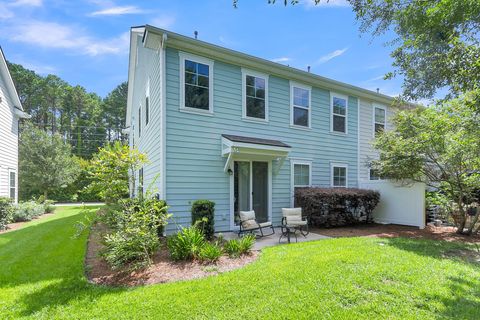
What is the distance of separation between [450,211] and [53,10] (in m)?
15.0

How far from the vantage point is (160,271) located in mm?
4688

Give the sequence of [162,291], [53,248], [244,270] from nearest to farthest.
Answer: [162,291], [244,270], [53,248]

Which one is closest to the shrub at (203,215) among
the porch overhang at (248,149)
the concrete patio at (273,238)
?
the concrete patio at (273,238)

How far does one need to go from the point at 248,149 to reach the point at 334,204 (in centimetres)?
358

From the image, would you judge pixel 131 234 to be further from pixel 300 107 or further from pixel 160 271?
pixel 300 107

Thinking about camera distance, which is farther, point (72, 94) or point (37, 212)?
point (72, 94)

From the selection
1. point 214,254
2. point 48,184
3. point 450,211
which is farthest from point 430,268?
point 48,184

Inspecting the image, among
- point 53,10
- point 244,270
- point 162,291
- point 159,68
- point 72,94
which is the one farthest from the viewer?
point 72,94

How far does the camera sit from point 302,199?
8.98 metres

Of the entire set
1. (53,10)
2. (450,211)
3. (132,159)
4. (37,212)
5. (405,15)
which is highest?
(53,10)

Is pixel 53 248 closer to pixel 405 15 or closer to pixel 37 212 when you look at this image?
pixel 37 212

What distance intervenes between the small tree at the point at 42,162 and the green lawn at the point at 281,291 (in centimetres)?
1535

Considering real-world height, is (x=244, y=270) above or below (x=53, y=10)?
below

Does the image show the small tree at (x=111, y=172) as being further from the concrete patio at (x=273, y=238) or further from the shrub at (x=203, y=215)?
the concrete patio at (x=273, y=238)
